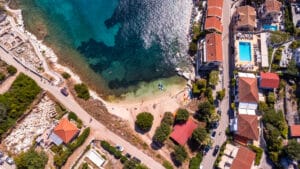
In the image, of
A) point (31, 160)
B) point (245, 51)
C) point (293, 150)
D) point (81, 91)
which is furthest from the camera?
point (245, 51)

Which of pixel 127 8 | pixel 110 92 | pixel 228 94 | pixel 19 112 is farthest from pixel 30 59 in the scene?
pixel 228 94

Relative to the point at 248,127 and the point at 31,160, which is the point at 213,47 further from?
the point at 31,160

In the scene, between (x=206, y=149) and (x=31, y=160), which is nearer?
(x=31, y=160)

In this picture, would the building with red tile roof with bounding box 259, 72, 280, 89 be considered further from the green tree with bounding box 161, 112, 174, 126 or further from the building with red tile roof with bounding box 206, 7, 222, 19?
the green tree with bounding box 161, 112, 174, 126

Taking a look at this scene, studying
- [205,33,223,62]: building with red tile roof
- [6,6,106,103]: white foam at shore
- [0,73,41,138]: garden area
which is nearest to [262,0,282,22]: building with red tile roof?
[205,33,223,62]: building with red tile roof

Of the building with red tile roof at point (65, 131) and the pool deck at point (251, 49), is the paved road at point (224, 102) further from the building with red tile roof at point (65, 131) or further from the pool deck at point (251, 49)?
the building with red tile roof at point (65, 131)

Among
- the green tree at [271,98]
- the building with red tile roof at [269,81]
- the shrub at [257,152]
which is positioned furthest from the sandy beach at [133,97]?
the green tree at [271,98]

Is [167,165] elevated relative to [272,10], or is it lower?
lower

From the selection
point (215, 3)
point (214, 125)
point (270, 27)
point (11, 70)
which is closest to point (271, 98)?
point (214, 125)
